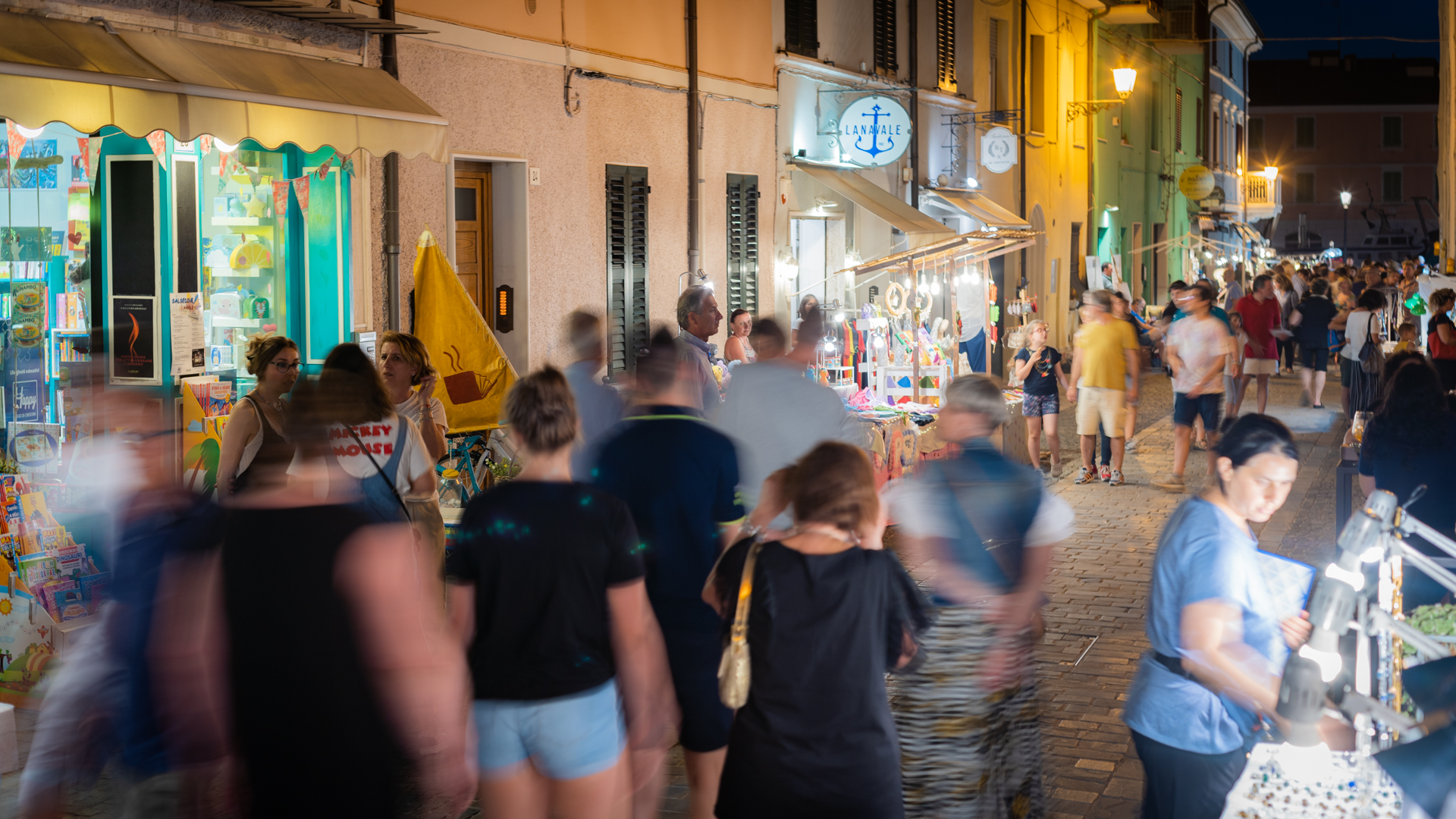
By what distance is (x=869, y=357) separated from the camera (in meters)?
14.3

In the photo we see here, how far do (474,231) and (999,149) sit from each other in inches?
500

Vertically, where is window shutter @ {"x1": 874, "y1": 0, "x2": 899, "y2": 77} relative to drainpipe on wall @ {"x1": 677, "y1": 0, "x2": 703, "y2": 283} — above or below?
above

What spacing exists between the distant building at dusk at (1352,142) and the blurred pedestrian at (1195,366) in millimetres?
67821

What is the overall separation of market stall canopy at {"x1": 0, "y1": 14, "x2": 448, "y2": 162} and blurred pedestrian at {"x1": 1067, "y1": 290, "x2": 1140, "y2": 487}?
618 cm

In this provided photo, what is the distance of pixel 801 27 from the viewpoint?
17391 mm

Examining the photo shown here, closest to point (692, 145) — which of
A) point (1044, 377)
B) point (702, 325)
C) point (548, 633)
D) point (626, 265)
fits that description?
point (626, 265)

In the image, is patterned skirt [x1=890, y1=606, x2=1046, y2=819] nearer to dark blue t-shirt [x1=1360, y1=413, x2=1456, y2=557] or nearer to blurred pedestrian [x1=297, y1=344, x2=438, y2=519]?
blurred pedestrian [x1=297, y1=344, x2=438, y2=519]

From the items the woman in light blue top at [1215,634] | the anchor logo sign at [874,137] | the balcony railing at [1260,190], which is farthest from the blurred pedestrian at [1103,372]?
the balcony railing at [1260,190]

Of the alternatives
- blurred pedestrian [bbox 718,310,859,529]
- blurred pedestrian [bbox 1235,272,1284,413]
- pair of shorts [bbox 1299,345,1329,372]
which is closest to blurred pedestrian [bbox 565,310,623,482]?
blurred pedestrian [bbox 718,310,859,529]

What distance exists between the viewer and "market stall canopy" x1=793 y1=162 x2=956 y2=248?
1773 centimetres

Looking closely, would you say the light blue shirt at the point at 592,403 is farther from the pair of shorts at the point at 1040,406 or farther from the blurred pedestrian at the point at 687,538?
the pair of shorts at the point at 1040,406

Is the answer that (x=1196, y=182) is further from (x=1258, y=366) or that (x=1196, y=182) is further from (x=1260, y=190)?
(x=1260, y=190)

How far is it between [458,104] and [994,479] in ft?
26.5

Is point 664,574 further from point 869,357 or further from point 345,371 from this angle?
point 869,357
